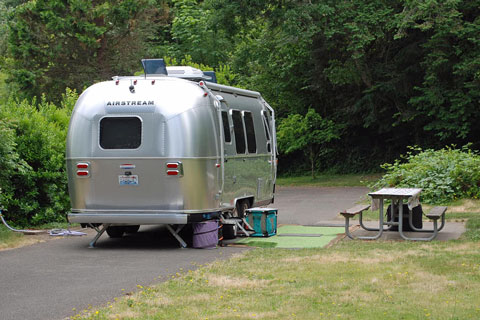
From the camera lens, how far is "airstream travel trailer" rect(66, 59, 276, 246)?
11.8 meters

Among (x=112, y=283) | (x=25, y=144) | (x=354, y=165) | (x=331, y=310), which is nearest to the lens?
(x=331, y=310)

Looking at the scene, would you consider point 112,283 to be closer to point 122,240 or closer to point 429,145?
point 122,240

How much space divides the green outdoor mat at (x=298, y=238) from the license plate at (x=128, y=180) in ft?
7.09

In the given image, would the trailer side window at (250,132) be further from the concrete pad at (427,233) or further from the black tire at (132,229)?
the black tire at (132,229)

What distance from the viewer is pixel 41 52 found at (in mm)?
37094

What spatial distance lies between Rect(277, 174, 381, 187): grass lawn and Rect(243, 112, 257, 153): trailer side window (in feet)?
48.7

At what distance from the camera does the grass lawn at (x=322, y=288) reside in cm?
727

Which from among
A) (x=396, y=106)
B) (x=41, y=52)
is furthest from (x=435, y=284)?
(x=41, y=52)

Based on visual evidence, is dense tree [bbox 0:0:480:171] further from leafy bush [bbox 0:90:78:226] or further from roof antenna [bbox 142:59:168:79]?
roof antenna [bbox 142:59:168:79]

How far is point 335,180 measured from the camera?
31.4 metres

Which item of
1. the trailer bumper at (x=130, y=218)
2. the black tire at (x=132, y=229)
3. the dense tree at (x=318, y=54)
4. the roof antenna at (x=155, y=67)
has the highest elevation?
the dense tree at (x=318, y=54)

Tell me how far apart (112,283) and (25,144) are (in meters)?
6.73

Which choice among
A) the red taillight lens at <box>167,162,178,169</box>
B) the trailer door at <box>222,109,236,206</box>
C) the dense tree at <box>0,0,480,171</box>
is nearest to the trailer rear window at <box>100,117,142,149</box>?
the red taillight lens at <box>167,162,178,169</box>

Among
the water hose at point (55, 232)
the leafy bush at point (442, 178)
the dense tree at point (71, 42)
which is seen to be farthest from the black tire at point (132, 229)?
the dense tree at point (71, 42)
